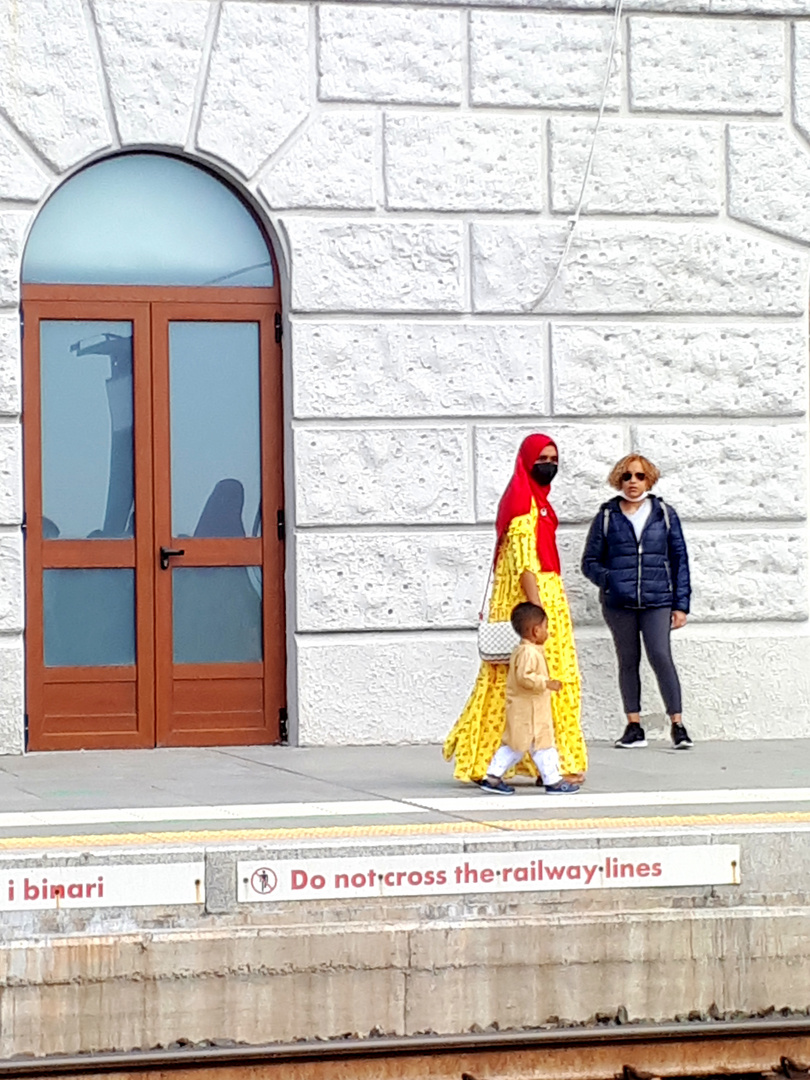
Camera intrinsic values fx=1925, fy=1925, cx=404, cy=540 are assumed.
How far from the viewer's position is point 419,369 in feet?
36.0

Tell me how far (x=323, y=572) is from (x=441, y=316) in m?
1.62

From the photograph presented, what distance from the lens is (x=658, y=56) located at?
1129cm

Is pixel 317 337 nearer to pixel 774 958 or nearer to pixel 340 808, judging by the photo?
pixel 340 808

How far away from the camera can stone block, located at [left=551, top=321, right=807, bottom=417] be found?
1114 cm

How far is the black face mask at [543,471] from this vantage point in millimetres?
9523

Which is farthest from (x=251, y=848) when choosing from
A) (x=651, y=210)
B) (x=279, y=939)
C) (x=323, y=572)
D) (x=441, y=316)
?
(x=651, y=210)

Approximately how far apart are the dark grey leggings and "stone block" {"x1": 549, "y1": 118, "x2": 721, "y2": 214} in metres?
2.37

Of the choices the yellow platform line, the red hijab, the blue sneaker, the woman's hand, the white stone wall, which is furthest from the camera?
the white stone wall

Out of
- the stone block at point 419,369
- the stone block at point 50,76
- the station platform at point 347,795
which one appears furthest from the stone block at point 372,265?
the station platform at point 347,795

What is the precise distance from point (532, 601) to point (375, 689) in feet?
6.64

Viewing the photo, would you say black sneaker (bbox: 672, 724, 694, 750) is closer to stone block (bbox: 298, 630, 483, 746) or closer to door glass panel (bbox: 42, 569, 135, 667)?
stone block (bbox: 298, 630, 483, 746)

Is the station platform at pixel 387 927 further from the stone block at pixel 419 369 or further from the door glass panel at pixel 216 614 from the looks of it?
the stone block at pixel 419 369

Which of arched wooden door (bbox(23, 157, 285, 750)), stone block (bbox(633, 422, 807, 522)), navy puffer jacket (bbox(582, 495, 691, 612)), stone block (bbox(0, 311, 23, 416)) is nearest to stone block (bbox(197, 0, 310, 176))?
arched wooden door (bbox(23, 157, 285, 750))

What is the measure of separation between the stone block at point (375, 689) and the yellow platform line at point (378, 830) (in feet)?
11.2
